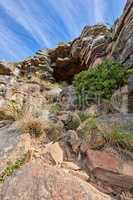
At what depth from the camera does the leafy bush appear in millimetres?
9250

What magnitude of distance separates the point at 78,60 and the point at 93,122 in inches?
653

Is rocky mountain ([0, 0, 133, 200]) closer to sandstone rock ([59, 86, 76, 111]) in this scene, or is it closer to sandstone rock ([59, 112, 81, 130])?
sandstone rock ([59, 112, 81, 130])

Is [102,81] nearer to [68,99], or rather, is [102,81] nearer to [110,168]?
[68,99]

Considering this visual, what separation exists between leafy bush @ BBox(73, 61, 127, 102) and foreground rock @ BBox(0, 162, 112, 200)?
18.0ft

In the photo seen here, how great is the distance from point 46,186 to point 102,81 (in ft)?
21.8

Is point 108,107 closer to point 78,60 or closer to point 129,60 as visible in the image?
point 129,60

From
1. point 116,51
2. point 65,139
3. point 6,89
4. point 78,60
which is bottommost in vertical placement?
point 65,139

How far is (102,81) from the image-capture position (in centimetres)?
968

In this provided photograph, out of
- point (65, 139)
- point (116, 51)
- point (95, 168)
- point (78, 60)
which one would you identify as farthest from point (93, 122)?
point (78, 60)

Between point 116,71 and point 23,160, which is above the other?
point 116,71

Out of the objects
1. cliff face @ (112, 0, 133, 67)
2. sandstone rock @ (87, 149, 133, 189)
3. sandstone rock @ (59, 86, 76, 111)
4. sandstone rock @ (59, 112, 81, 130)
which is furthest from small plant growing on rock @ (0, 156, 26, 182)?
cliff face @ (112, 0, 133, 67)

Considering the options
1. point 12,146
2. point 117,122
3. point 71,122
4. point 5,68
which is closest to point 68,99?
point 71,122

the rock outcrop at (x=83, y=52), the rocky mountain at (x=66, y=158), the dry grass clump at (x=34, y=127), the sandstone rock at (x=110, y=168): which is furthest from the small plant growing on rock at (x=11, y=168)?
the rock outcrop at (x=83, y=52)

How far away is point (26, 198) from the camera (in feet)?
11.3
